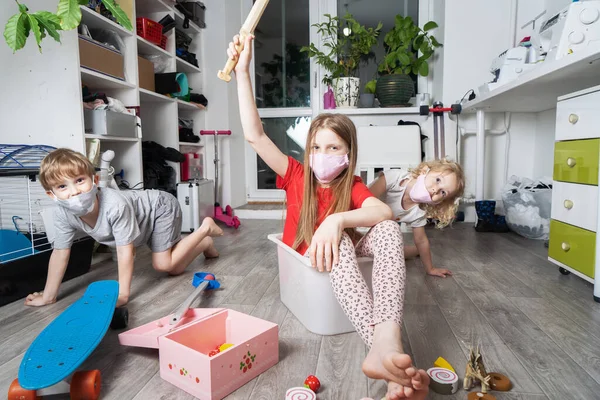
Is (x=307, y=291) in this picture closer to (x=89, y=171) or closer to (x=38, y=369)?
(x=38, y=369)

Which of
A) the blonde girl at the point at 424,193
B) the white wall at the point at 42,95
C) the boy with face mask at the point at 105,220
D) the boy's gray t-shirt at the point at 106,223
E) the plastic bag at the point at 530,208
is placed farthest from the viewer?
the plastic bag at the point at 530,208

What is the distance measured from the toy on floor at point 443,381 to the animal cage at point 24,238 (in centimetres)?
134

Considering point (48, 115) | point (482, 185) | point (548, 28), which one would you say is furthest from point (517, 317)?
point (48, 115)

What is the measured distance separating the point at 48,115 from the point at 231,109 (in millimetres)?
1667

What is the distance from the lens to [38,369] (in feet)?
2.55

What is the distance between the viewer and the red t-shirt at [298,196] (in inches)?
45.9

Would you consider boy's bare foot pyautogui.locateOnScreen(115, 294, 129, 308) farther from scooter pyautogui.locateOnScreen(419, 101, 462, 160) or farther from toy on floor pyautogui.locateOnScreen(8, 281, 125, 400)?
scooter pyautogui.locateOnScreen(419, 101, 462, 160)

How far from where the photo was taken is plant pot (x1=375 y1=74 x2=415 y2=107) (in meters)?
3.00

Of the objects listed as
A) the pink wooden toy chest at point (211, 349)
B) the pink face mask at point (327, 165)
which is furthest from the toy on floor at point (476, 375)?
the pink face mask at point (327, 165)

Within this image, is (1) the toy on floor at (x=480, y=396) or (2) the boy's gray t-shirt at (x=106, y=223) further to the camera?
(2) the boy's gray t-shirt at (x=106, y=223)

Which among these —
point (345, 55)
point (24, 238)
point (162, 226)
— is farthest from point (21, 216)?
point (345, 55)

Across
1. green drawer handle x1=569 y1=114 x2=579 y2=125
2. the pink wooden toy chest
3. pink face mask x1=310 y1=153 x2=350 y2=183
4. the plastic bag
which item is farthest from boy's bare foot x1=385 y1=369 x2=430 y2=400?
the plastic bag

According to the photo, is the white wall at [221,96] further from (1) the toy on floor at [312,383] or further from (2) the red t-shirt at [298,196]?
(1) the toy on floor at [312,383]

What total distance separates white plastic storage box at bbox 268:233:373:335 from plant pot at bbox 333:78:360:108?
217 centimetres
